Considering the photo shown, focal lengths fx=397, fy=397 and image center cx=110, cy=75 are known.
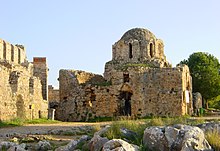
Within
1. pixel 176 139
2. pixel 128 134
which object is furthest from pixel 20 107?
pixel 176 139

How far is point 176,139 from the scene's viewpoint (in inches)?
360

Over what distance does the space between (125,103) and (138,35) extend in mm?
6476

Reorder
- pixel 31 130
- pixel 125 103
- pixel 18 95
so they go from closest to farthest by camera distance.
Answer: pixel 31 130 → pixel 18 95 → pixel 125 103

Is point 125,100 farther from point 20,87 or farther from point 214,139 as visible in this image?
point 214,139

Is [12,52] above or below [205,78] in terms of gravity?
above

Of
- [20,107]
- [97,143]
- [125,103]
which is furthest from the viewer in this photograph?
[125,103]

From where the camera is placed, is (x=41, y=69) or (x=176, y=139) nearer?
(x=176, y=139)

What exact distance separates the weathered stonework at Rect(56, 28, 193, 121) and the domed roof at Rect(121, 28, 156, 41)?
1.59 ft

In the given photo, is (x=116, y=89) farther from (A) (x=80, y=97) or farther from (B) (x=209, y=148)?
(B) (x=209, y=148)

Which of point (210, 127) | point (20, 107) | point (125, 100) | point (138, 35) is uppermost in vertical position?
point (138, 35)

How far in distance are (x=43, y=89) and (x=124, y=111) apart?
6588mm

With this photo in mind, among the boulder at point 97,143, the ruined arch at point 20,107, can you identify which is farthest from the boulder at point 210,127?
the ruined arch at point 20,107

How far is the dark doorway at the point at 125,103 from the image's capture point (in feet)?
103

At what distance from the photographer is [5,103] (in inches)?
889
